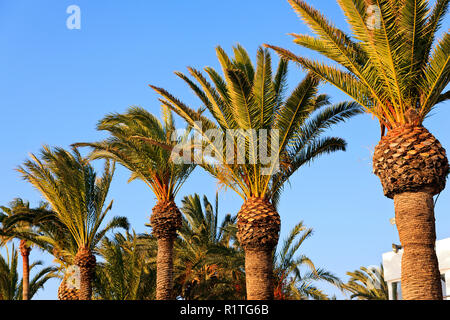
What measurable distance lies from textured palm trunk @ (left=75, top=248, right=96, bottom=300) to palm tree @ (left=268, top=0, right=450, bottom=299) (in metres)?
13.7

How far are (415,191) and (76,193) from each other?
1396 centimetres

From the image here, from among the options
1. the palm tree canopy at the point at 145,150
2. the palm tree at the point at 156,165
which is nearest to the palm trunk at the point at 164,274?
the palm tree at the point at 156,165

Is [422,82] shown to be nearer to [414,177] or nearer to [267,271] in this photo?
[414,177]

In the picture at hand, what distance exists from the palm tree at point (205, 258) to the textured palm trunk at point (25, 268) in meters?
8.92

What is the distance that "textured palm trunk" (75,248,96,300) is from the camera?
2177cm

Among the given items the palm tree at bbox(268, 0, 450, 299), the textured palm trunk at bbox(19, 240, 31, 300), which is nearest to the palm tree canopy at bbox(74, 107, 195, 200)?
the palm tree at bbox(268, 0, 450, 299)

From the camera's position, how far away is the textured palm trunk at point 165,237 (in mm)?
18625

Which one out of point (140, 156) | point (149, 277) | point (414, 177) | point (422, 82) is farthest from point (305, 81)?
point (149, 277)

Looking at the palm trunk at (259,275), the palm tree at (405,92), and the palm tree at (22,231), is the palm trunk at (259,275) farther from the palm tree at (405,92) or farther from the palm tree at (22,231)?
the palm tree at (22,231)

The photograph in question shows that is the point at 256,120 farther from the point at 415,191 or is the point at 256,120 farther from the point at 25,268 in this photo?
the point at 25,268

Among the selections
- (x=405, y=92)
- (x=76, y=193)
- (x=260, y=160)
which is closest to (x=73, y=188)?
(x=76, y=193)

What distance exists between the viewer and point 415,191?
10711mm

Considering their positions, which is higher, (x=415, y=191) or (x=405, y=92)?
(x=405, y=92)
